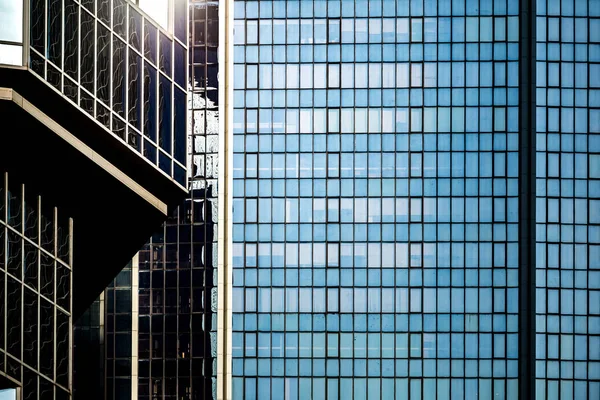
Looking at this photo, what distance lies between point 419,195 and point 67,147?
47.8 metres

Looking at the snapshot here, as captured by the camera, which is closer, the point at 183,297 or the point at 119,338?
the point at 119,338

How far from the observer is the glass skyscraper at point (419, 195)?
68.7 m

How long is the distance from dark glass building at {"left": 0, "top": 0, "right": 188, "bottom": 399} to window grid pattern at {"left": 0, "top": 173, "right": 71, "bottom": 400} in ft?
0.08

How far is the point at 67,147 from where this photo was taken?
936 inches

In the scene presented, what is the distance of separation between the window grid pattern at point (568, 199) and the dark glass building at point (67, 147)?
46.4 metres

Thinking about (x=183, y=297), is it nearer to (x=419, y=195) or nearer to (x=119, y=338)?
(x=119, y=338)

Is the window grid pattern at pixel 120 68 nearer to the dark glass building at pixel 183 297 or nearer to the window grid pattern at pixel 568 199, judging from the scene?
the dark glass building at pixel 183 297

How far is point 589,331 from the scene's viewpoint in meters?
69.4

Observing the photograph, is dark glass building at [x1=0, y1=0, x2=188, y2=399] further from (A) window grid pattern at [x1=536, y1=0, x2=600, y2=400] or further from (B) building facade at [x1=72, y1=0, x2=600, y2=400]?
(A) window grid pattern at [x1=536, y1=0, x2=600, y2=400]

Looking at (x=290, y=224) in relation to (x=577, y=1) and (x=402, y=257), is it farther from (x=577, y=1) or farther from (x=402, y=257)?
(x=577, y=1)

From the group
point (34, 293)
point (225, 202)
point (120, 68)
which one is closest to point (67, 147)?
point (120, 68)

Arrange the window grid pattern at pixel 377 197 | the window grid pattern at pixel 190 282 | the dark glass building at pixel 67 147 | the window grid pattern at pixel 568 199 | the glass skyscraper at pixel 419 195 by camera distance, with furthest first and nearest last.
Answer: the window grid pattern at pixel 568 199 < the glass skyscraper at pixel 419 195 < the window grid pattern at pixel 377 197 < the window grid pattern at pixel 190 282 < the dark glass building at pixel 67 147

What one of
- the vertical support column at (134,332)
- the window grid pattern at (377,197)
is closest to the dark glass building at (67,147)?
the vertical support column at (134,332)

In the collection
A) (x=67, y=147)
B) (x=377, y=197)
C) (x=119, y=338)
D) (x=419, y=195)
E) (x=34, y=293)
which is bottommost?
(x=119, y=338)
